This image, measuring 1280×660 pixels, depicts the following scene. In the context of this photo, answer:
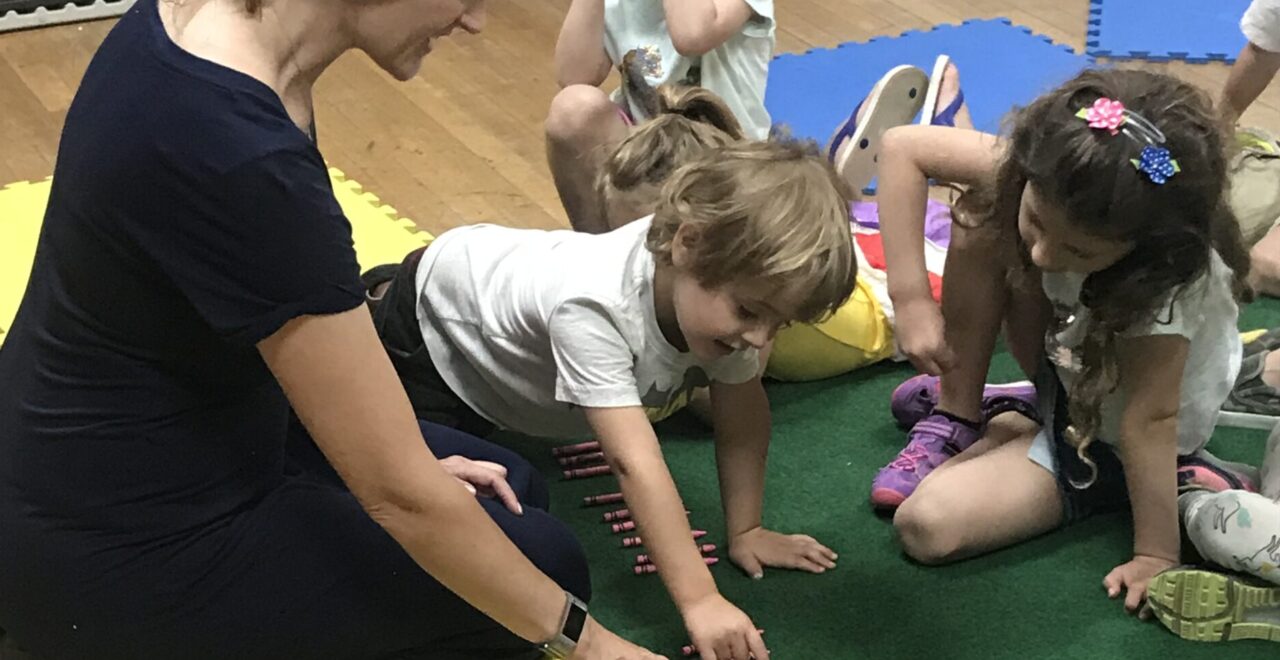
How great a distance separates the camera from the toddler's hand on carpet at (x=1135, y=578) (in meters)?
1.35

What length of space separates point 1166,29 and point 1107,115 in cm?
175

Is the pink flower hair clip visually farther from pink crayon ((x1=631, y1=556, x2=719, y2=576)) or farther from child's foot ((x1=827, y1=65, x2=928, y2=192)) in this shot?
child's foot ((x1=827, y1=65, x2=928, y2=192))

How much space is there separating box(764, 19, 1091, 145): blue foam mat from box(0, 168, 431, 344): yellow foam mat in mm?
730

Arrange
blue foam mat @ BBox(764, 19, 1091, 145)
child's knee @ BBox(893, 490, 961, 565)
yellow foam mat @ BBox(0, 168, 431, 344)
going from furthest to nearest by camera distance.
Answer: blue foam mat @ BBox(764, 19, 1091, 145), yellow foam mat @ BBox(0, 168, 431, 344), child's knee @ BBox(893, 490, 961, 565)

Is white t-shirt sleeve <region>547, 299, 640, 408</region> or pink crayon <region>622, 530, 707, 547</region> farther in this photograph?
pink crayon <region>622, 530, 707, 547</region>

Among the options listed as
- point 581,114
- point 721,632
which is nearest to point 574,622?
point 721,632

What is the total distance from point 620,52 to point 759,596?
85 centimetres

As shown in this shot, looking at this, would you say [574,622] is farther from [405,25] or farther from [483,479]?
[405,25]

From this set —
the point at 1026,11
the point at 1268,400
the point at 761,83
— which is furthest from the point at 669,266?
the point at 1026,11

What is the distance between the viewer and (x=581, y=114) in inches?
69.4

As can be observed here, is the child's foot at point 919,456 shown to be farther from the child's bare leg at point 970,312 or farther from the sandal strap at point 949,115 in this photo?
the sandal strap at point 949,115

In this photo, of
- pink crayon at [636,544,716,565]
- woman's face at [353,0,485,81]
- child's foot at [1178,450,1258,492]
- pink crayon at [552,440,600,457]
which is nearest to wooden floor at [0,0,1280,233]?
pink crayon at [552,440,600,457]

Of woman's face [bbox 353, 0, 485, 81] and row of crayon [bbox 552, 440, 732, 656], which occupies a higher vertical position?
woman's face [bbox 353, 0, 485, 81]

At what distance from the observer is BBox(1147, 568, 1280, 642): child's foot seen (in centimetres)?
129
